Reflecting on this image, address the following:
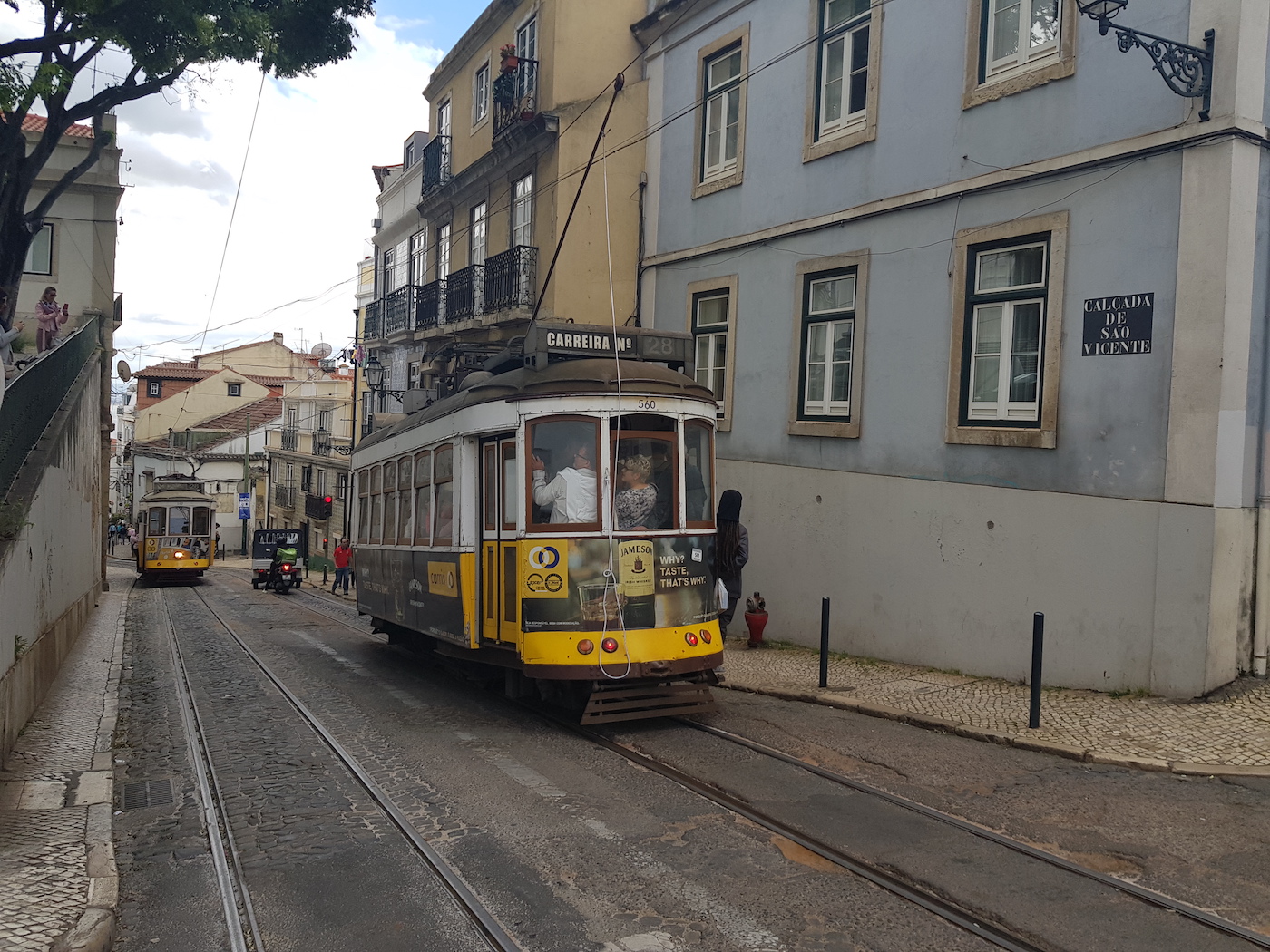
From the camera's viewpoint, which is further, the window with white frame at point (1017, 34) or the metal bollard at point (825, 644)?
the window with white frame at point (1017, 34)

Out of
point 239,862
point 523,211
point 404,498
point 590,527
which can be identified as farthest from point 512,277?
point 239,862

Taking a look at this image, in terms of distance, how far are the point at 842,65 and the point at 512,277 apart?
25.4 feet

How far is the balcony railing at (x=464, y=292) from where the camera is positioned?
20.7 m

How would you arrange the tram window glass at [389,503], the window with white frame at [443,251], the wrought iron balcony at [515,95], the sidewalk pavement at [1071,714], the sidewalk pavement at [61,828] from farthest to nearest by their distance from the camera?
the window with white frame at [443,251] < the wrought iron balcony at [515,95] < the tram window glass at [389,503] < the sidewalk pavement at [1071,714] < the sidewalk pavement at [61,828]

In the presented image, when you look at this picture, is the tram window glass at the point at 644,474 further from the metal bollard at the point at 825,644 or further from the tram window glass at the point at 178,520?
the tram window glass at the point at 178,520

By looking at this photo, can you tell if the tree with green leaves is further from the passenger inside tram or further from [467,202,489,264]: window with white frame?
the passenger inside tram

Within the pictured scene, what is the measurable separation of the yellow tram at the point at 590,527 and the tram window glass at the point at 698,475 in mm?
14

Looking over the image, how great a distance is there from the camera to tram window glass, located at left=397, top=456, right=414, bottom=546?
11.5 metres

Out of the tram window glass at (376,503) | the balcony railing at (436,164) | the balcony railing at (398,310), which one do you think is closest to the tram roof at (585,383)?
the tram window glass at (376,503)

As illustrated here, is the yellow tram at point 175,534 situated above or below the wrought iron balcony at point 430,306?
below

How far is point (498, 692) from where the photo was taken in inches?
424

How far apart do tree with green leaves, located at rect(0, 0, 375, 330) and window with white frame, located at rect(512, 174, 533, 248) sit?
3846 mm

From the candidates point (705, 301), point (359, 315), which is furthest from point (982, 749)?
point (359, 315)

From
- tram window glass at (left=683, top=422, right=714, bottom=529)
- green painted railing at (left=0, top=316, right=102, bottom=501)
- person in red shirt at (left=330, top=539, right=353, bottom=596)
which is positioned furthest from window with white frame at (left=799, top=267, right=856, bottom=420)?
person in red shirt at (left=330, top=539, right=353, bottom=596)
